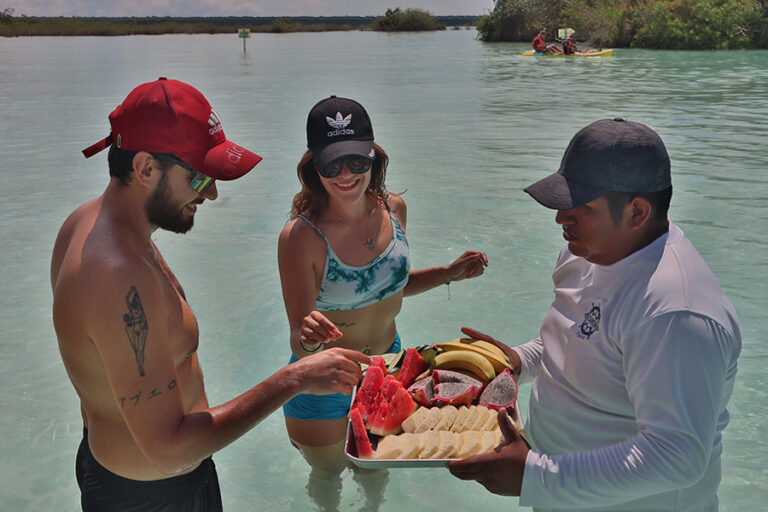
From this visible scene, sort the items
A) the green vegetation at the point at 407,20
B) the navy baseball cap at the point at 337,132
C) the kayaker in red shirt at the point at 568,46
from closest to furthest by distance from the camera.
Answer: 1. the navy baseball cap at the point at 337,132
2. the kayaker in red shirt at the point at 568,46
3. the green vegetation at the point at 407,20

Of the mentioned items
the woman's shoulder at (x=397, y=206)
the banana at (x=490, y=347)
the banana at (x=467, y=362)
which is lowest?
the banana at (x=467, y=362)

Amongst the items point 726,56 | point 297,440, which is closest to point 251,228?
point 297,440

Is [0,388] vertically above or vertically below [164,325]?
below

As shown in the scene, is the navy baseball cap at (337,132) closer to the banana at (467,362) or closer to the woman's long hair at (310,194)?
the woman's long hair at (310,194)

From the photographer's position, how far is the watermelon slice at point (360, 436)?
2.40 metres

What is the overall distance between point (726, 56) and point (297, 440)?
38.6m

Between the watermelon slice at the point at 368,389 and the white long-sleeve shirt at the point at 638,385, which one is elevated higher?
the white long-sleeve shirt at the point at 638,385

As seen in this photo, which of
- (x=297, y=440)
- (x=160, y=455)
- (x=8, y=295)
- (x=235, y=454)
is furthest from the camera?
(x=8, y=295)

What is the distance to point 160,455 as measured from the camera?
197 cm

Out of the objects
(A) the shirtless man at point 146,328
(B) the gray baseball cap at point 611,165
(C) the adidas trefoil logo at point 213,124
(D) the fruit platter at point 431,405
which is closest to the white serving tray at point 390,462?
(D) the fruit platter at point 431,405

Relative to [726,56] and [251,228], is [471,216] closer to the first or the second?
[251,228]

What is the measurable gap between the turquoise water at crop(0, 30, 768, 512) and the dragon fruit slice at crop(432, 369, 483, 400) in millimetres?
1437

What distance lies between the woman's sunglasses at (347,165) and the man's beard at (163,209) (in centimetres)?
106

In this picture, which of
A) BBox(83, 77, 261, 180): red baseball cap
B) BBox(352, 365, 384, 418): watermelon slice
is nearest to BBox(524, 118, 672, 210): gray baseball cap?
BBox(83, 77, 261, 180): red baseball cap
